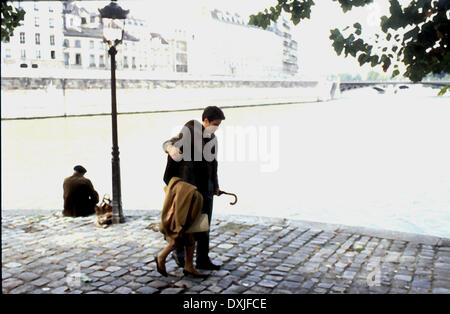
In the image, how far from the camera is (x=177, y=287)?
4.20 m

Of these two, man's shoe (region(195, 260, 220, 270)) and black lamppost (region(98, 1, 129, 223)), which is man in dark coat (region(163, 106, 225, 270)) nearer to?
man's shoe (region(195, 260, 220, 270))

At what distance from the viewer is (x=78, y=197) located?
709cm

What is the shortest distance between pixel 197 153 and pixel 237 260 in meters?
1.34

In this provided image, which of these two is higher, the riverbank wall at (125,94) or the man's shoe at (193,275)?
the riverbank wall at (125,94)

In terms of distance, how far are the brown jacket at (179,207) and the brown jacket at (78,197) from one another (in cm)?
323

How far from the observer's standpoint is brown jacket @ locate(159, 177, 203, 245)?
412 centimetres

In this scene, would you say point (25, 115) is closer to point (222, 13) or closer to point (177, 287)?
point (177, 287)

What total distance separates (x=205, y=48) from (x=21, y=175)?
209 ft

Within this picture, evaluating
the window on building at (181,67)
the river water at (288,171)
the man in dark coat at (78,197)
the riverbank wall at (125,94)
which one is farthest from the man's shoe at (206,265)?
the window on building at (181,67)

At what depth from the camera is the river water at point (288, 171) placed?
393 inches

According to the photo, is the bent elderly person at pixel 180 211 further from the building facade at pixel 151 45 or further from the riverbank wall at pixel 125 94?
the building facade at pixel 151 45

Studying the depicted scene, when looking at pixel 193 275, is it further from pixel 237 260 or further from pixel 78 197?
pixel 78 197

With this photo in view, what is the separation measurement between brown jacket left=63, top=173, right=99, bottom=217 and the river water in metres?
0.83

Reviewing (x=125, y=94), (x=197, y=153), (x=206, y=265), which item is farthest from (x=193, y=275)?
(x=125, y=94)
